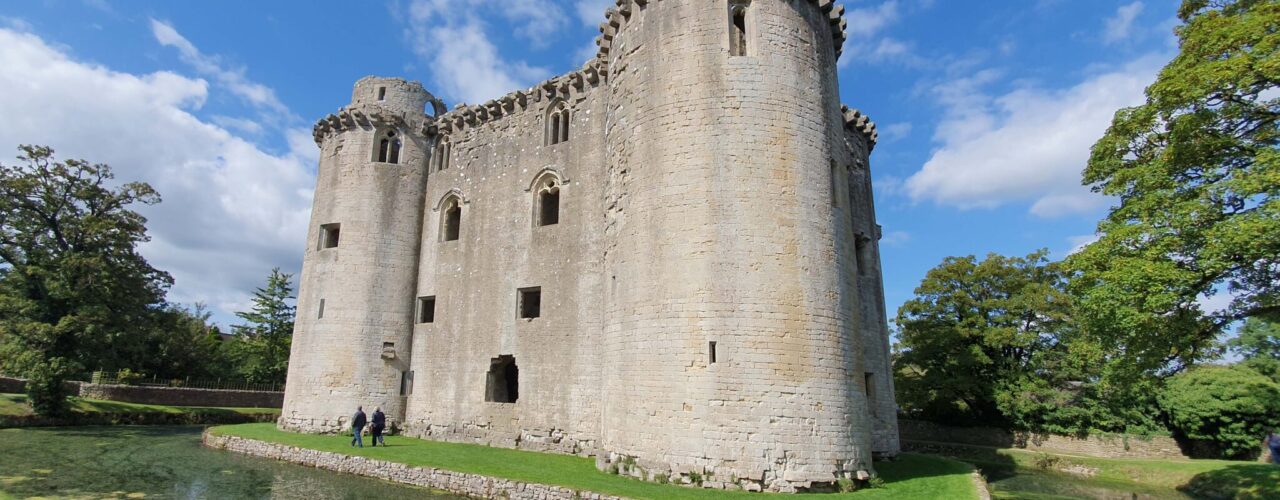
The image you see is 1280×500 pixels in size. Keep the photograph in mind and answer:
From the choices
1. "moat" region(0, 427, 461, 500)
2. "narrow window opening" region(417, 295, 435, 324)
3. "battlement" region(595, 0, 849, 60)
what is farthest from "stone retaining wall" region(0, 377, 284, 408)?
"battlement" region(595, 0, 849, 60)

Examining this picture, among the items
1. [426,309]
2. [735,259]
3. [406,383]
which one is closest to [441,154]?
[426,309]

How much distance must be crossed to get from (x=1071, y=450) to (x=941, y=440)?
4798 millimetres

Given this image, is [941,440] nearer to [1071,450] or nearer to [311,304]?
[1071,450]

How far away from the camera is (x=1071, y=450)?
80.4ft

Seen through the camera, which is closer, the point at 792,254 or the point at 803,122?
the point at 792,254

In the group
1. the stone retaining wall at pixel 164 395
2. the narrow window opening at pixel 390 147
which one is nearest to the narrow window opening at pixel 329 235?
the narrow window opening at pixel 390 147

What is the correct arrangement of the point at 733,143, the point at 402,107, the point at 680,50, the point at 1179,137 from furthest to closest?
1. the point at 402,107
2. the point at 680,50
3. the point at 733,143
4. the point at 1179,137

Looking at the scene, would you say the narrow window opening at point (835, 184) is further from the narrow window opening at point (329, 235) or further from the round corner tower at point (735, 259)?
the narrow window opening at point (329, 235)

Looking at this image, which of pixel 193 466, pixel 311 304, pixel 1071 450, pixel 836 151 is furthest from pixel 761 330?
pixel 1071 450

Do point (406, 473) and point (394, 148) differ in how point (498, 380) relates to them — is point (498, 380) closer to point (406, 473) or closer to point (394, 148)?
point (406, 473)

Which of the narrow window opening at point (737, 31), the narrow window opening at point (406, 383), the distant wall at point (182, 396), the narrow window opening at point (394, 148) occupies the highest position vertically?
the narrow window opening at point (394, 148)

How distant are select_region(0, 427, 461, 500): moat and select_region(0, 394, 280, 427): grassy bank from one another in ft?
11.3

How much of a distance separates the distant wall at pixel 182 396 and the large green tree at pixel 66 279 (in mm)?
4112

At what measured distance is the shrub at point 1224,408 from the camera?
21844 mm
